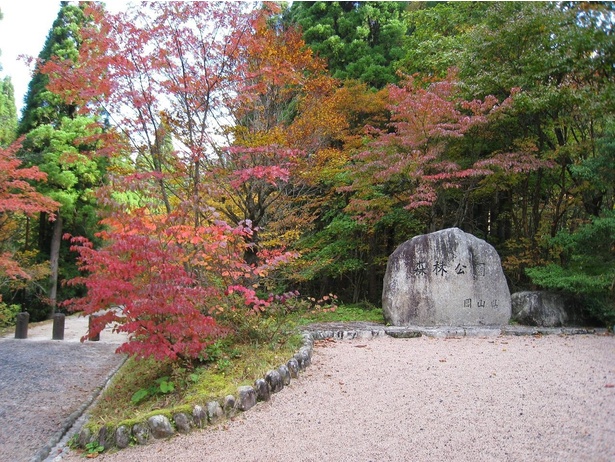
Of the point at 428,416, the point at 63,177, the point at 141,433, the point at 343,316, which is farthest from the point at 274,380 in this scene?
the point at 63,177

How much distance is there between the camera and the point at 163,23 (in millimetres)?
6152

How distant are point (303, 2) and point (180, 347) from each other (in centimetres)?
1596

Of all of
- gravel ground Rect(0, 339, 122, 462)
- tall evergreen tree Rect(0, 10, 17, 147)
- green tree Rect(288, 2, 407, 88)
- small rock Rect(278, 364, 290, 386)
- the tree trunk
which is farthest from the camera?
tall evergreen tree Rect(0, 10, 17, 147)

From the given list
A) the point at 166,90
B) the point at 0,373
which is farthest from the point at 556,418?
the point at 0,373

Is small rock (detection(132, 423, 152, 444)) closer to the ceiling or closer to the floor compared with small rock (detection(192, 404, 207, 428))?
closer to the floor

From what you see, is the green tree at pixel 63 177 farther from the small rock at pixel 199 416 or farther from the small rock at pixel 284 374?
the small rock at pixel 199 416

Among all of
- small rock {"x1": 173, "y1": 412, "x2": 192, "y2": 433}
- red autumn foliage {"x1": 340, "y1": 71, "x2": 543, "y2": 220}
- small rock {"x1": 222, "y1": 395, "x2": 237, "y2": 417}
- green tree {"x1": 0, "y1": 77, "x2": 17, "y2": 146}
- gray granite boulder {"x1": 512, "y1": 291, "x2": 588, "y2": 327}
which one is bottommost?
small rock {"x1": 173, "y1": 412, "x2": 192, "y2": 433}

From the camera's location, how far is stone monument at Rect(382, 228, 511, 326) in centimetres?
811

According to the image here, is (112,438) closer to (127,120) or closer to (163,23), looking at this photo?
(127,120)

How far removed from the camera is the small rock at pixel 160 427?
3.97 m

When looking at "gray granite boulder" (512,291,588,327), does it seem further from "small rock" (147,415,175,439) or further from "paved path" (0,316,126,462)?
"paved path" (0,316,126,462)

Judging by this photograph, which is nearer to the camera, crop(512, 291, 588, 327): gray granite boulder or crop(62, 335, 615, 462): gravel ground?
crop(62, 335, 615, 462): gravel ground

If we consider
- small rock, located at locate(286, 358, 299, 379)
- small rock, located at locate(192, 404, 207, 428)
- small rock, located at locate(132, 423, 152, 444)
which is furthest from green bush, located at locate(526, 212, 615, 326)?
small rock, located at locate(132, 423, 152, 444)

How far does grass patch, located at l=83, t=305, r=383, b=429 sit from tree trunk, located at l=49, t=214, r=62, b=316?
10.00 m
